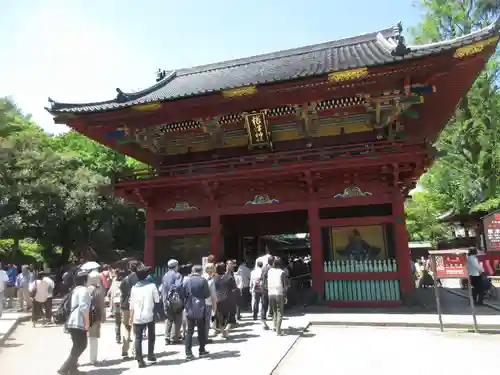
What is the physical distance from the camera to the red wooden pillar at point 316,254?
12.4 metres

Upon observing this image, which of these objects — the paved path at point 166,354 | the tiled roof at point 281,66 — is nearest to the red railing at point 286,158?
the tiled roof at point 281,66

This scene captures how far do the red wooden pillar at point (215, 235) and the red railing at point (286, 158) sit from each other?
5.50 ft

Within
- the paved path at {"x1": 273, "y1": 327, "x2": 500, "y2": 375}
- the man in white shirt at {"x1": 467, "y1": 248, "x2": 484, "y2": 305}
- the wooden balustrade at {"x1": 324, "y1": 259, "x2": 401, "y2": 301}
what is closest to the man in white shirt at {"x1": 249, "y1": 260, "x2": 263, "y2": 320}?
→ the paved path at {"x1": 273, "y1": 327, "x2": 500, "y2": 375}

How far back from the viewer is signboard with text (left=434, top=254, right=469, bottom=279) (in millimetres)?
8930

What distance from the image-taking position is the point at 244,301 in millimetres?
13492

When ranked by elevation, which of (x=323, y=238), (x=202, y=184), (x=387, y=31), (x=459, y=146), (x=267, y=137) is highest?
(x=387, y=31)

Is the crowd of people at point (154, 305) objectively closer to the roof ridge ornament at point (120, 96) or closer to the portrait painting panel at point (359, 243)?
the portrait painting panel at point (359, 243)

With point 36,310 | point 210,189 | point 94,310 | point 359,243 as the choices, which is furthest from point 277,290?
point 36,310

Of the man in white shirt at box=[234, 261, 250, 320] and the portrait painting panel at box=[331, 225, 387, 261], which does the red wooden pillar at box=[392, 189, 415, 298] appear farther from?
the man in white shirt at box=[234, 261, 250, 320]

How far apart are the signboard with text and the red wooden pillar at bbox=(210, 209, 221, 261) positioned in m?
7.24

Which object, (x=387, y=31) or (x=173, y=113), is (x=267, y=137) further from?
A: (x=387, y=31)

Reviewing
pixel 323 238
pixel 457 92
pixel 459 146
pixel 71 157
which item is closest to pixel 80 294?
pixel 323 238

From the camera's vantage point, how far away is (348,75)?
Answer: 1102 cm

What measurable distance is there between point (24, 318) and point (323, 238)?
1073 centimetres
